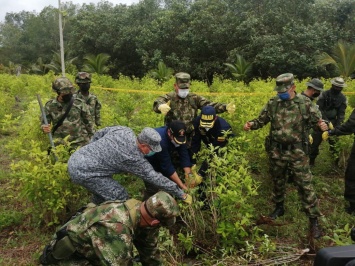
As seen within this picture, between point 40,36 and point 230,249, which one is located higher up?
point 40,36

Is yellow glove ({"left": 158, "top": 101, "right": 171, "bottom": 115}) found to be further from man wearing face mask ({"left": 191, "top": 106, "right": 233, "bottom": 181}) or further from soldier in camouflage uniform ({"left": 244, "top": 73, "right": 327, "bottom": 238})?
soldier in camouflage uniform ({"left": 244, "top": 73, "right": 327, "bottom": 238})

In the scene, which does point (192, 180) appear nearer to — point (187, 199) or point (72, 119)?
point (187, 199)

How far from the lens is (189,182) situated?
3.50m

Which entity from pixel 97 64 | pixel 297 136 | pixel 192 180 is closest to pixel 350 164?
pixel 297 136

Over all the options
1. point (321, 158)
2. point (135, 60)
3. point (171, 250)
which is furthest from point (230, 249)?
point (135, 60)

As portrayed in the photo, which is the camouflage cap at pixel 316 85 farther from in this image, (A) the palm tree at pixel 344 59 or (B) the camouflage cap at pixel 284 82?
(A) the palm tree at pixel 344 59

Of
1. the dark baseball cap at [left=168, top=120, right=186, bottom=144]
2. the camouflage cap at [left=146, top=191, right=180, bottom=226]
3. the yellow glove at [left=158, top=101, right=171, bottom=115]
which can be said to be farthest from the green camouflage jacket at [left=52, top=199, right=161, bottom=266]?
the yellow glove at [left=158, top=101, right=171, bottom=115]

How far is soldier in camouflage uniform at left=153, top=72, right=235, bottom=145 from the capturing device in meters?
4.49

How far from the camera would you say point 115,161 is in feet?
10.3

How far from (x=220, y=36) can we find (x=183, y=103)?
14.6 meters

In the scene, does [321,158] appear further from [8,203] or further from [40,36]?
[40,36]

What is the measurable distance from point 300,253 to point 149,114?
321cm

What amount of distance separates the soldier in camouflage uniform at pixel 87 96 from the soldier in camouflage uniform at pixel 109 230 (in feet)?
9.07

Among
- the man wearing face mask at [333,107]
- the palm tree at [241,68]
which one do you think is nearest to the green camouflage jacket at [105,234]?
the man wearing face mask at [333,107]
